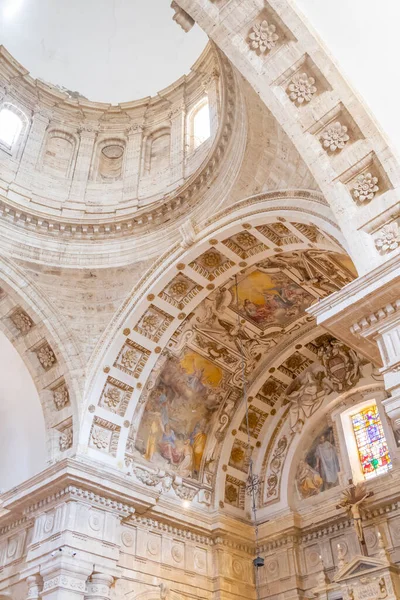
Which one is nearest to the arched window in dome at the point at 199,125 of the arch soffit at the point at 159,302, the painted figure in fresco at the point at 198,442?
the arch soffit at the point at 159,302

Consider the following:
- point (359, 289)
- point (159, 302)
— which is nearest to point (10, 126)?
point (159, 302)

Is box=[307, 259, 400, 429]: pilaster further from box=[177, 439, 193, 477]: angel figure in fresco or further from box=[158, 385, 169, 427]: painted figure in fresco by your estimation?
box=[177, 439, 193, 477]: angel figure in fresco

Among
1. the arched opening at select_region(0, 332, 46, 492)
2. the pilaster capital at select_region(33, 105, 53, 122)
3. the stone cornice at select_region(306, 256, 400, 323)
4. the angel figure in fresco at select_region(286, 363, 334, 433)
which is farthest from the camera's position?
the pilaster capital at select_region(33, 105, 53, 122)

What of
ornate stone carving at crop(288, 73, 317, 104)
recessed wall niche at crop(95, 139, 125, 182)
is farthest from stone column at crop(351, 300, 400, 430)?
recessed wall niche at crop(95, 139, 125, 182)

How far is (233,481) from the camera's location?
15.7 metres

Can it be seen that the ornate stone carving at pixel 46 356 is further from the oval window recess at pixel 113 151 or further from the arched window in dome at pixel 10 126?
the oval window recess at pixel 113 151

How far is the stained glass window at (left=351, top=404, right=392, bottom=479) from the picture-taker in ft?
45.1

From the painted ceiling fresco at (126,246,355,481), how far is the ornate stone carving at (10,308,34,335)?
2841 millimetres

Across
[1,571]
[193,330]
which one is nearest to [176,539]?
[1,571]

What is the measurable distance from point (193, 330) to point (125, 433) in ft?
9.39

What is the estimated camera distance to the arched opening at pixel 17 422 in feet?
46.1

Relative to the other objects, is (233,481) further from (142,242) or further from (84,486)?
(142,242)

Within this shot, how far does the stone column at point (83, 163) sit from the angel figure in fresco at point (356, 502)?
9518 millimetres

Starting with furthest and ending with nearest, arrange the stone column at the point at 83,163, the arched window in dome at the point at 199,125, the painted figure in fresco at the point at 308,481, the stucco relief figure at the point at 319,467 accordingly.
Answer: the arched window in dome at the point at 199,125 < the stone column at the point at 83,163 < the painted figure in fresco at the point at 308,481 < the stucco relief figure at the point at 319,467
